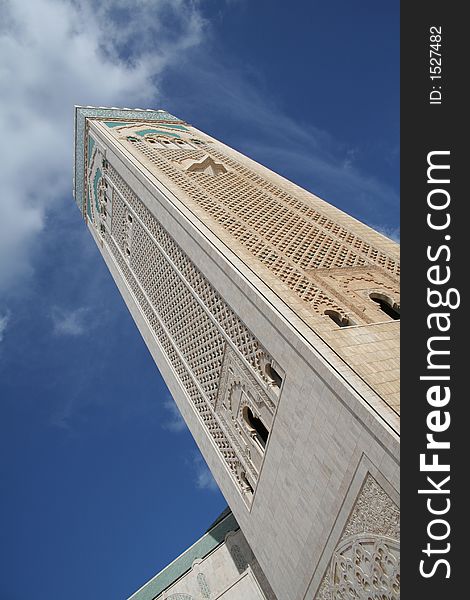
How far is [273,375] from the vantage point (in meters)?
5.02

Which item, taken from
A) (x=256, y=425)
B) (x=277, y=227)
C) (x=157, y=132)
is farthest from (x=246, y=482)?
(x=157, y=132)

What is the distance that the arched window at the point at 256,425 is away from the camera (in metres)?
Answer: 5.52

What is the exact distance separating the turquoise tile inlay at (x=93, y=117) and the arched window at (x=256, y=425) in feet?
25.0

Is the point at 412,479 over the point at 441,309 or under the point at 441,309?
under

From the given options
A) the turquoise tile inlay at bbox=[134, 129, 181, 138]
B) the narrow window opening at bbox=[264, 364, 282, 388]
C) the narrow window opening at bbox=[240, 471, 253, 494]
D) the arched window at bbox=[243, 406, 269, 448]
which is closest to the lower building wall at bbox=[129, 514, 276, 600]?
the narrow window opening at bbox=[240, 471, 253, 494]

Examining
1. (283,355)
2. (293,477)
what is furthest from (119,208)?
(293,477)

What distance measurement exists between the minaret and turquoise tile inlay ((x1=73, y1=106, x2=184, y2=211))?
5.47ft

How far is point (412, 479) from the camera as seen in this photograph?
10.5 feet

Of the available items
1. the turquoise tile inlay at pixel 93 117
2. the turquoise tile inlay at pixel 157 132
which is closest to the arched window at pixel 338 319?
the turquoise tile inlay at pixel 157 132

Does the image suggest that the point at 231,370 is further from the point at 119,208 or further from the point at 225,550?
the point at 119,208

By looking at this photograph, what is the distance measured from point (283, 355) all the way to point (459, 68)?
2611mm

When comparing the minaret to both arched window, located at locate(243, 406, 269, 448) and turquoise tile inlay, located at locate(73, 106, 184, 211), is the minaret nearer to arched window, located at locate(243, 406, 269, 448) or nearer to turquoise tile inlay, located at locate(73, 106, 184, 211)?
arched window, located at locate(243, 406, 269, 448)

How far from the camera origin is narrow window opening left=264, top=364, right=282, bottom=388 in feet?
16.2

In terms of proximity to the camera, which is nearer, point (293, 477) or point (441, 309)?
point (441, 309)
